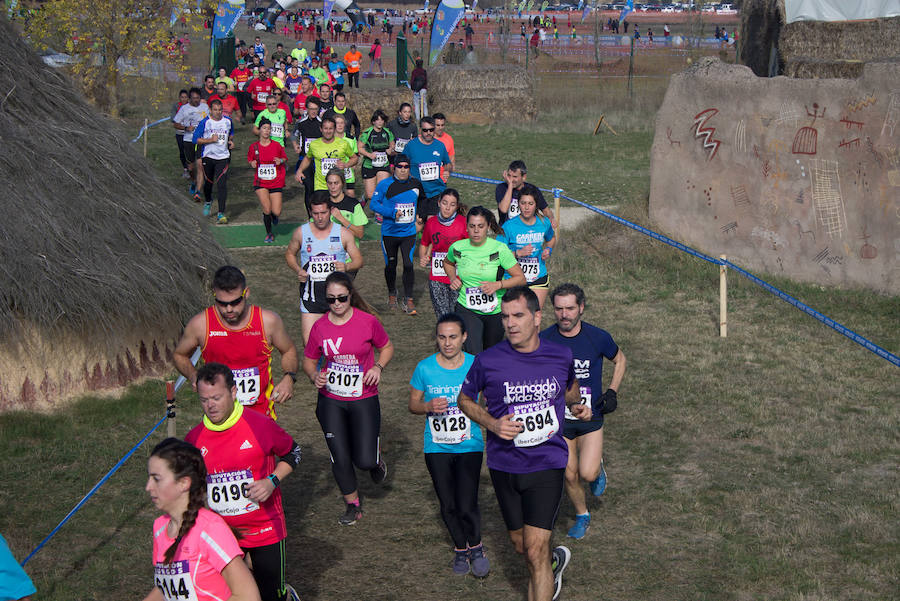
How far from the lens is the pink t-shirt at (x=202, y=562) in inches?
162

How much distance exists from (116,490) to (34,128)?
4099mm

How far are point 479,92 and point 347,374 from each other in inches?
945

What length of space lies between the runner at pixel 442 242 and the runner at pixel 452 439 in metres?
3.43

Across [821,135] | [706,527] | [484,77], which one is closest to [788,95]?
[821,135]

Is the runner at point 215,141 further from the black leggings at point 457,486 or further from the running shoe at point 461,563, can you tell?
the running shoe at point 461,563

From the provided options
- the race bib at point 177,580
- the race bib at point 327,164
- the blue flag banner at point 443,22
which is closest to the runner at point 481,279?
the race bib at point 177,580

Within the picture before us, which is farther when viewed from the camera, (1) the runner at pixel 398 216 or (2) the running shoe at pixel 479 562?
(1) the runner at pixel 398 216

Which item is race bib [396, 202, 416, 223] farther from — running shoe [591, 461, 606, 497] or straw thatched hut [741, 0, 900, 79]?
straw thatched hut [741, 0, 900, 79]

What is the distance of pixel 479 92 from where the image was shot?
1189 inches

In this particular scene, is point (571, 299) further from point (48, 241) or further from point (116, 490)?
point (48, 241)

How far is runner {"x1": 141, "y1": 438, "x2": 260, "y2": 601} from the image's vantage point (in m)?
4.12

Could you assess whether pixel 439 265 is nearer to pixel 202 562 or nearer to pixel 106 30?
pixel 202 562

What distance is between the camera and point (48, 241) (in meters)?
9.45

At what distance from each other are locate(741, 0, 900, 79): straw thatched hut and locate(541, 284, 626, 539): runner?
38.8ft
